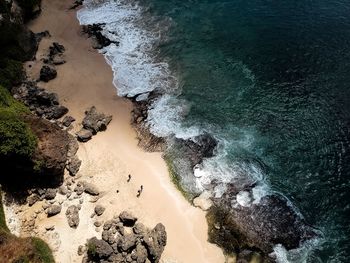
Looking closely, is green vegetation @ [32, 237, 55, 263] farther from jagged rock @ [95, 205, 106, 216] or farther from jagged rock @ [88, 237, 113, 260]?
jagged rock @ [95, 205, 106, 216]

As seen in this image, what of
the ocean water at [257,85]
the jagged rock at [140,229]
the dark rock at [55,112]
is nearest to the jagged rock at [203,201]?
the ocean water at [257,85]

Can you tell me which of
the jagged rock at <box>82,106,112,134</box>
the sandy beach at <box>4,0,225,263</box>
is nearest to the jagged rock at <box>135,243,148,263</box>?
the sandy beach at <box>4,0,225,263</box>

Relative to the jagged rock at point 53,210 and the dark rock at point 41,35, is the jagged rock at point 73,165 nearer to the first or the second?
the jagged rock at point 53,210

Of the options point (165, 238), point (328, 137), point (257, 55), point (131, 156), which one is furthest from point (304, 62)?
point (165, 238)

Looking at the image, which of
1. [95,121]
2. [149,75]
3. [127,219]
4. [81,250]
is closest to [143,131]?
[95,121]

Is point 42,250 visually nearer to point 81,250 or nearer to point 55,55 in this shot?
point 81,250

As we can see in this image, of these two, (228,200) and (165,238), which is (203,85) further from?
(165,238)

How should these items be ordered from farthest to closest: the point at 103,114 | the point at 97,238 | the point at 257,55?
the point at 257,55 → the point at 103,114 → the point at 97,238
